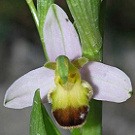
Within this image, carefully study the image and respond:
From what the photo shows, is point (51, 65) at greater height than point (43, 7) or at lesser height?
lesser

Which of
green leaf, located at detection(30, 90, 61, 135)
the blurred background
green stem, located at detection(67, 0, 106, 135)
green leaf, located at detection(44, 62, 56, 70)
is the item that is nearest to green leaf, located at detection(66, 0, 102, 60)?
green stem, located at detection(67, 0, 106, 135)

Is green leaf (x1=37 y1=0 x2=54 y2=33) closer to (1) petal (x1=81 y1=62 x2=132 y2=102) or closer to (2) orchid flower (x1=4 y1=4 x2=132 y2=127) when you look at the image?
(2) orchid flower (x1=4 y1=4 x2=132 y2=127)

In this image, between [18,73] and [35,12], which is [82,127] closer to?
[35,12]

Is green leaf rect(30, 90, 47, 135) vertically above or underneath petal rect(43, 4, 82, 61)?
underneath

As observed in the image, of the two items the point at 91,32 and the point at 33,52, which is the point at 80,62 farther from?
the point at 33,52

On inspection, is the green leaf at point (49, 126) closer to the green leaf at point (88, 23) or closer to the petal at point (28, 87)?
the petal at point (28, 87)

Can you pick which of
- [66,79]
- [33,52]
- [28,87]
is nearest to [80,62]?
[66,79]
